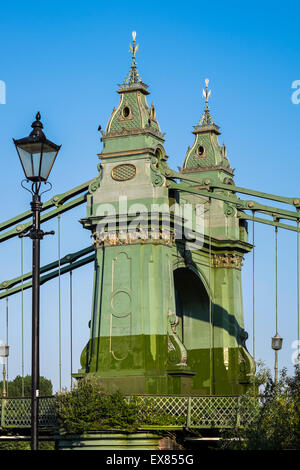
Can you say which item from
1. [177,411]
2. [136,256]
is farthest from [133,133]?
[177,411]

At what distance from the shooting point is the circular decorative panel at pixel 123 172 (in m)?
35.1

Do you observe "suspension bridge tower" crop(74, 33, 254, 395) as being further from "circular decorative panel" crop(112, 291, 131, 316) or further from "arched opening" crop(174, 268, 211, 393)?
"arched opening" crop(174, 268, 211, 393)

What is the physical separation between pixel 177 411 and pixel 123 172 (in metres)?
8.16

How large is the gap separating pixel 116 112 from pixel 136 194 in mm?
3092

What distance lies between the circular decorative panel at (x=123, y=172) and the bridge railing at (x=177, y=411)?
7398 mm

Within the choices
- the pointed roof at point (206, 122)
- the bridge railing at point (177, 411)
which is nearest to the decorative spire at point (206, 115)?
the pointed roof at point (206, 122)

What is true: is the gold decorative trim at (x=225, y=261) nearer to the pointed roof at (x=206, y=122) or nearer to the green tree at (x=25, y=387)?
the pointed roof at (x=206, y=122)


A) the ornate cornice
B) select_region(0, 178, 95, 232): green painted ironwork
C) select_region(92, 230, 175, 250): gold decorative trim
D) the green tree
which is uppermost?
the ornate cornice

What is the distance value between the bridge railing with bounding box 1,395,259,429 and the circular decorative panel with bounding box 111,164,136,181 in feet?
24.3

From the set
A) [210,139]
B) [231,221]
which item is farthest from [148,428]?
[210,139]

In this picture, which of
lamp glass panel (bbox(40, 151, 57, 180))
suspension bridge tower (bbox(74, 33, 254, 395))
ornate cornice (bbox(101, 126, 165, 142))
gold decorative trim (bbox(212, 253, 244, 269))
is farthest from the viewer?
gold decorative trim (bbox(212, 253, 244, 269))

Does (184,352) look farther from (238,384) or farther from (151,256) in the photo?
(238,384)

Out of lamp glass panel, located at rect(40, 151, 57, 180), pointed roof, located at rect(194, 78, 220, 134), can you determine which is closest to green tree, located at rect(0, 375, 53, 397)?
pointed roof, located at rect(194, 78, 220, 134)

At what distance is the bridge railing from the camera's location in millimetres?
31062
